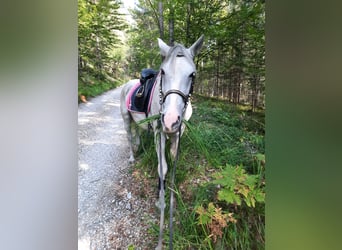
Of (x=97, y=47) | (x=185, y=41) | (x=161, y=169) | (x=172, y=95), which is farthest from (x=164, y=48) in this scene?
(x=161, y=169)

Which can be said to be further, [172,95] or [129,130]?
[129,130]

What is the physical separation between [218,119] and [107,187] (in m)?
0.51

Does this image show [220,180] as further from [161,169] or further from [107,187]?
[107,187]

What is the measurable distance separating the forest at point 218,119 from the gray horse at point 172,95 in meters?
0.03

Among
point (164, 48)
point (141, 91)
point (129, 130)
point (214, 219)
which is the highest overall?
point (164, 48)

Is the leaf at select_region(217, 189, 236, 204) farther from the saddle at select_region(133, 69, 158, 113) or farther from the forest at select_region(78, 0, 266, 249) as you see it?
the saddle at select_region(133, 69, 158, 113)

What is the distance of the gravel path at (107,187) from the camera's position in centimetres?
104

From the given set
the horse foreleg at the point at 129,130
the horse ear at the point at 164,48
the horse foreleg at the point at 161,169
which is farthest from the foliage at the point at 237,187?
the horse ear at the point at 164,48

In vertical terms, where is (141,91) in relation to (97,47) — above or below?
below

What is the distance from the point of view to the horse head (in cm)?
95

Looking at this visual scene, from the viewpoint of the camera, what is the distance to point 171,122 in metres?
0.94
